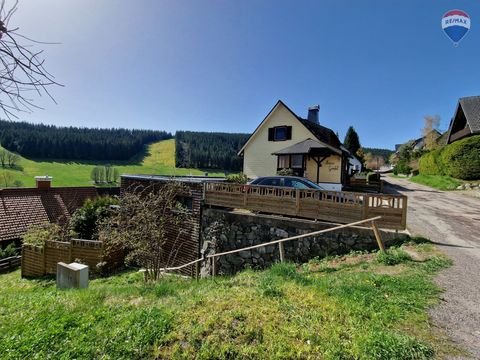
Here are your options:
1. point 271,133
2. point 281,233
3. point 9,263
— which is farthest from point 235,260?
point 271,133

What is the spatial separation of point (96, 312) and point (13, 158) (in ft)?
241

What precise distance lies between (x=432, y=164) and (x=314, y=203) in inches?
949

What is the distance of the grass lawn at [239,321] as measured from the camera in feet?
9.59

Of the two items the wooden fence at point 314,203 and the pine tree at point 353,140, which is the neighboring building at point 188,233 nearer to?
the wooden fence at point 314,203

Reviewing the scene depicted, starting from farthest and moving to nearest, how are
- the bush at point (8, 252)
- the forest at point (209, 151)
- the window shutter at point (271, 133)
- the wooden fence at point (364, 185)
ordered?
the forest at point (209, 151), the window shutter at point (271, 133), the wooden fence at point (364, 185), the bush at point (8, 252)

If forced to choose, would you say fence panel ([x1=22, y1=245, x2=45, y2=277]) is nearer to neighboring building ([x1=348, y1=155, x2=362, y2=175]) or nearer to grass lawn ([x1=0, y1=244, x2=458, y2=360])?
grass lawn ([x1=0, y1=244, x2=458, y2=360])

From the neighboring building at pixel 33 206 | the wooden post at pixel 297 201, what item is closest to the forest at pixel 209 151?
the neighboring building at pixel 33 206

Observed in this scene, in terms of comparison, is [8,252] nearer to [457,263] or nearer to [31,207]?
[31,207]

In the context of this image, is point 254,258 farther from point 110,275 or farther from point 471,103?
point 471,103

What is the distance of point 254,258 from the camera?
32.2ft

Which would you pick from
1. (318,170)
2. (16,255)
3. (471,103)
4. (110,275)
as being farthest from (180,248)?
(471,103)

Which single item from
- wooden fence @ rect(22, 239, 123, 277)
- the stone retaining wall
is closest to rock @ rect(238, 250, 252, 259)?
the stone retaining wall

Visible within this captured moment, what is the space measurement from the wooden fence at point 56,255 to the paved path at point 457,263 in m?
12.4

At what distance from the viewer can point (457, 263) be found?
18.5 feet
